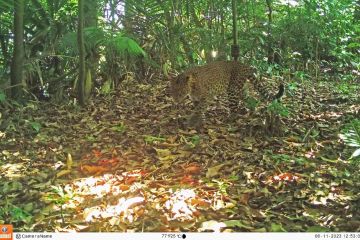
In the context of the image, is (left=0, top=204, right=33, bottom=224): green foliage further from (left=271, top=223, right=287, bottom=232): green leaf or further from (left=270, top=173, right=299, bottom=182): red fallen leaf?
(left=270, top=173, right=299, bottom=182): red fallen leaf

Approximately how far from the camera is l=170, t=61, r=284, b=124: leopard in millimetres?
5492

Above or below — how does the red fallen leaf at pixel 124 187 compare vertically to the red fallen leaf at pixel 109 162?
below

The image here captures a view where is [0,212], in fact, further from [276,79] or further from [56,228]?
[276,79]

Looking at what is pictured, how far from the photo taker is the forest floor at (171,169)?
3.02m

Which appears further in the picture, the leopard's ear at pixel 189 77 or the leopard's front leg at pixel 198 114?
the leopard's ear at pixel 189 77

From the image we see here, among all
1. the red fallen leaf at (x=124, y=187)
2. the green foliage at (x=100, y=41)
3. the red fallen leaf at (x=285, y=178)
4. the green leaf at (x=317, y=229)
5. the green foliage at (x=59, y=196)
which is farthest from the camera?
the green foliage at (x=100, y=41)

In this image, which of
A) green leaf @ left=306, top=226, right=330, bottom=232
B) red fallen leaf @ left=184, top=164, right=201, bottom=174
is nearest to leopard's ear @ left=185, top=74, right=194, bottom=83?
red fallen leaf @ left=184, top=164, right=201, bottom=174

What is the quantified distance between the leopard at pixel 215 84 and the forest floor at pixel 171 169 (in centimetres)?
16

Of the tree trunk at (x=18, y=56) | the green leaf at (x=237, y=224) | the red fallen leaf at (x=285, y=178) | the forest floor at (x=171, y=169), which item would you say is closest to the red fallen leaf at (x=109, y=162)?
the forest floor at (x=171, y=169)

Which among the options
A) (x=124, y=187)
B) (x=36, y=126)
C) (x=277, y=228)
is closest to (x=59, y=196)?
(x=124, y=187)

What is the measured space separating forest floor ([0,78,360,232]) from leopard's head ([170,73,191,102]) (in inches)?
6.9

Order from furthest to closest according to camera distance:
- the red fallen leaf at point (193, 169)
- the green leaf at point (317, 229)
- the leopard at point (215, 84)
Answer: the leopard at point (215, 84), the red fallen leaf at point (193, 169), the green leaf at point (317, 229)

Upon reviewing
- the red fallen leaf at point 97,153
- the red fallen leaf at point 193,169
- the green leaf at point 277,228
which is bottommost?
the green leaf at point 277,228

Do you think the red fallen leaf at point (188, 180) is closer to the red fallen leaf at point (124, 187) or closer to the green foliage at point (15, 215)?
the red fallen leaf at point (124, 187)
